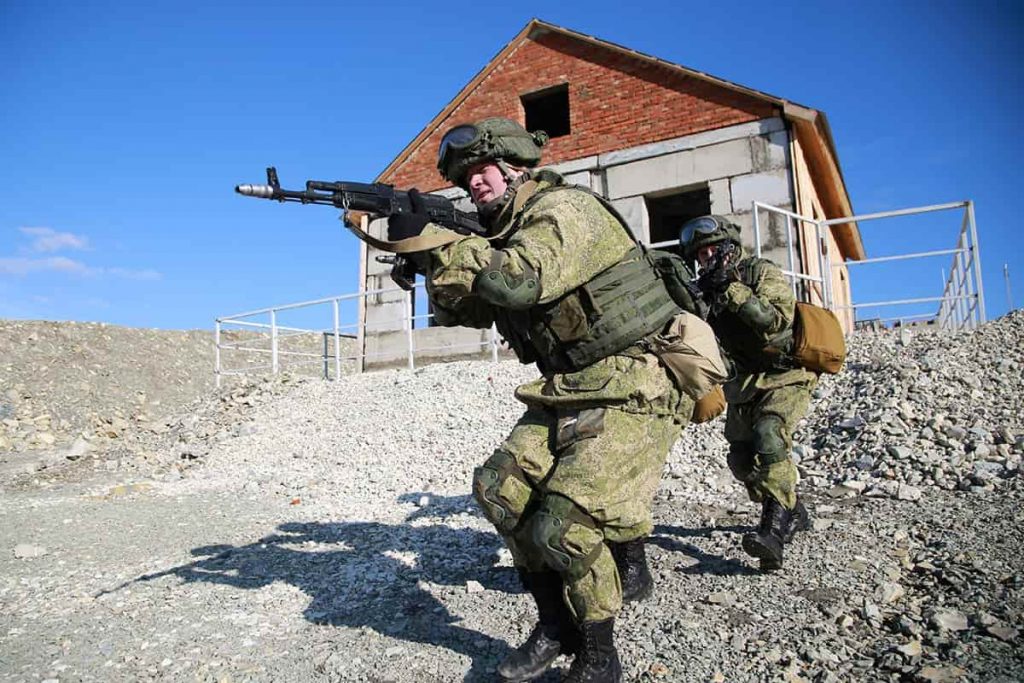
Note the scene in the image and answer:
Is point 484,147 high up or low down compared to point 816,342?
up

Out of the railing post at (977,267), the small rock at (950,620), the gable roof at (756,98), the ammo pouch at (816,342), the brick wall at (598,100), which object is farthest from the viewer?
the brick wall at (598,100)

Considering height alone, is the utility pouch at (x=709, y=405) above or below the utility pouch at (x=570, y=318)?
below

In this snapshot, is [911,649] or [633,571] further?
[633,571]

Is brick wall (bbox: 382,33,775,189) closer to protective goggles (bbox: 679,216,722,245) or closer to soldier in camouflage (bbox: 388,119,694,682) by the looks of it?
protective goggles (bbox: 679,216,722,245)

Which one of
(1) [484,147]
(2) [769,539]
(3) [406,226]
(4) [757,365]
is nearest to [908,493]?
(4) [757,365]

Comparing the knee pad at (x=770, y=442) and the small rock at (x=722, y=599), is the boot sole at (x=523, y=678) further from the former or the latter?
the knee pad at (x=770, y=442)

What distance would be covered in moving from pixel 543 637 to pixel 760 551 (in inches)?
59.7

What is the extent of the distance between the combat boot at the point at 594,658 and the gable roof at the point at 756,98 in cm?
892

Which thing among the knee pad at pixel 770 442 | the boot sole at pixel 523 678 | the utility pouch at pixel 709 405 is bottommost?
the boot sole at pixel 523 678

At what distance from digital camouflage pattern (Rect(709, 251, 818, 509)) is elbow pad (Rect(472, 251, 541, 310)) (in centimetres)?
208

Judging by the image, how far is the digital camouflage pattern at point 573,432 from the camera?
2.14 meters

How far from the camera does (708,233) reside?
13.1 feet

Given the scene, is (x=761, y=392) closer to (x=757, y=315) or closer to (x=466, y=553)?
(x=757, y=315)

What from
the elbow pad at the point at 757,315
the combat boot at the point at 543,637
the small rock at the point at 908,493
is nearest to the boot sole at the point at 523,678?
the combat boot at the point at 543,637
